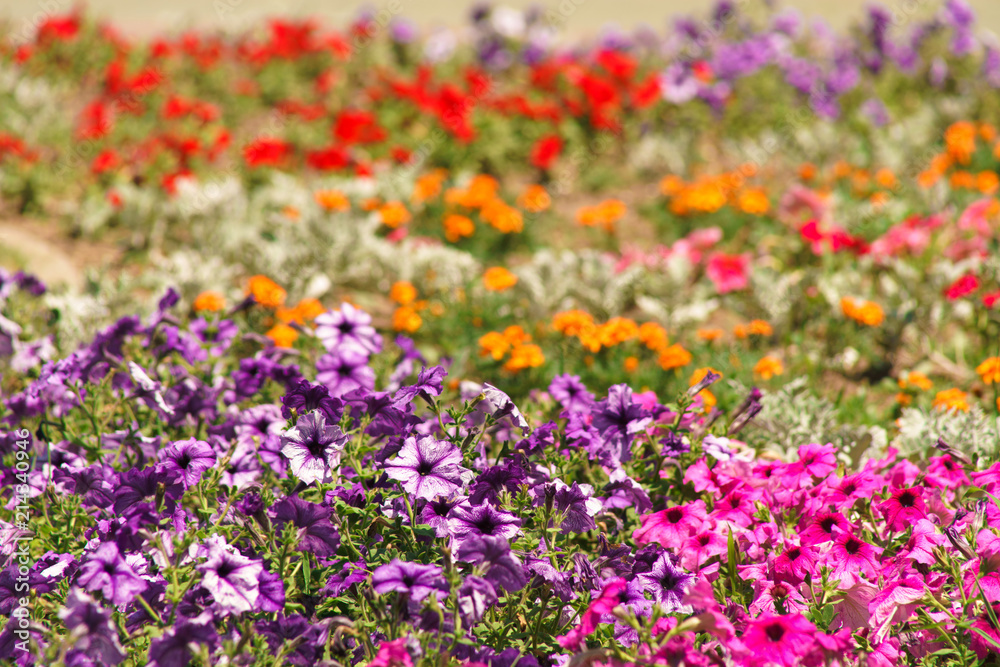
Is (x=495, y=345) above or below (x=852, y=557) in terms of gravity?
below

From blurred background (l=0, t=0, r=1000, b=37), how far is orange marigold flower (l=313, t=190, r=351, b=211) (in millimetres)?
5602

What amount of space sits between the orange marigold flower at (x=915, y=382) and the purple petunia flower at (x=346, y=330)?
2206 millimetres

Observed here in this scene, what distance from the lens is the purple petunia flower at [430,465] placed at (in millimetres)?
1987

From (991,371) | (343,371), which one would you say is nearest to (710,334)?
(991,371)

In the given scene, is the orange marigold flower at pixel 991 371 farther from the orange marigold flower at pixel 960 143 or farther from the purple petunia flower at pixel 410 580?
the orange marigold flower at pixel 960 143

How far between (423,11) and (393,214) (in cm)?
908

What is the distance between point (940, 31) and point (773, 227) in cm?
414

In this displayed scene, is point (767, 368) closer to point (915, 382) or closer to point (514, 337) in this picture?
point (915, 382)

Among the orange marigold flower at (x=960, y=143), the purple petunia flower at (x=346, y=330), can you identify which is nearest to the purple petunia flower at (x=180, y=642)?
the purple petunia flower at (x=346, y=330)

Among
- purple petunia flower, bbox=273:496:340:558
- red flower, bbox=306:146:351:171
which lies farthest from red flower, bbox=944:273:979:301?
red flower, bbox=306:146:351:171

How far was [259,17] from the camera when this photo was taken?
9.89 meters

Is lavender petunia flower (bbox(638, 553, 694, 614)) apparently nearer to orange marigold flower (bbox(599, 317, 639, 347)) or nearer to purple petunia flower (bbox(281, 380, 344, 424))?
purple petunia flower (bbox(281, 380, 344, 424))

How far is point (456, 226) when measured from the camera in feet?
16.0

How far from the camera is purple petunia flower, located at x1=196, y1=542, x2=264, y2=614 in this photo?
5.92 ft
